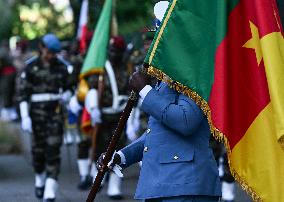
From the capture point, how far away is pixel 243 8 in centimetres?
496

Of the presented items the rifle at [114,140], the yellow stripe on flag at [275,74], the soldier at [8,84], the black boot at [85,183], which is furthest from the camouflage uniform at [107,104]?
the soldier at [8,84]

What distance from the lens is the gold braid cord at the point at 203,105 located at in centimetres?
490

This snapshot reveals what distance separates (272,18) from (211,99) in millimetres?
566

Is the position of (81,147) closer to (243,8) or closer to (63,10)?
(243,8)

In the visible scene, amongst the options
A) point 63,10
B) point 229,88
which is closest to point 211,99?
point 229,88

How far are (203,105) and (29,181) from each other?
8.12 meters

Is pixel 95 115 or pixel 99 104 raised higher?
pixel 99 104

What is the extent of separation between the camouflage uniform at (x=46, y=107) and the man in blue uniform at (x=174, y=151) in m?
5.49

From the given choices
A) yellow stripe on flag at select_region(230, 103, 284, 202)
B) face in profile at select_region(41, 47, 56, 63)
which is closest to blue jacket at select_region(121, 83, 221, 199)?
yellow stripe on flag at select_region(230, 103, 284, 202)

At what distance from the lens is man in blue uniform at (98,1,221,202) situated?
4988mm

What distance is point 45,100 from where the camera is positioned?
1074 cm

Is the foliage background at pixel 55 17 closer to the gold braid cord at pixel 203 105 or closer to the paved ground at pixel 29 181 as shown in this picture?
the paved ground at pixel 29 181

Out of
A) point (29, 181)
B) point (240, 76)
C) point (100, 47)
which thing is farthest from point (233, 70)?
point (29, 181)

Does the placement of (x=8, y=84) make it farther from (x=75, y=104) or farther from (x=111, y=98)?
(x=111, y=98)
